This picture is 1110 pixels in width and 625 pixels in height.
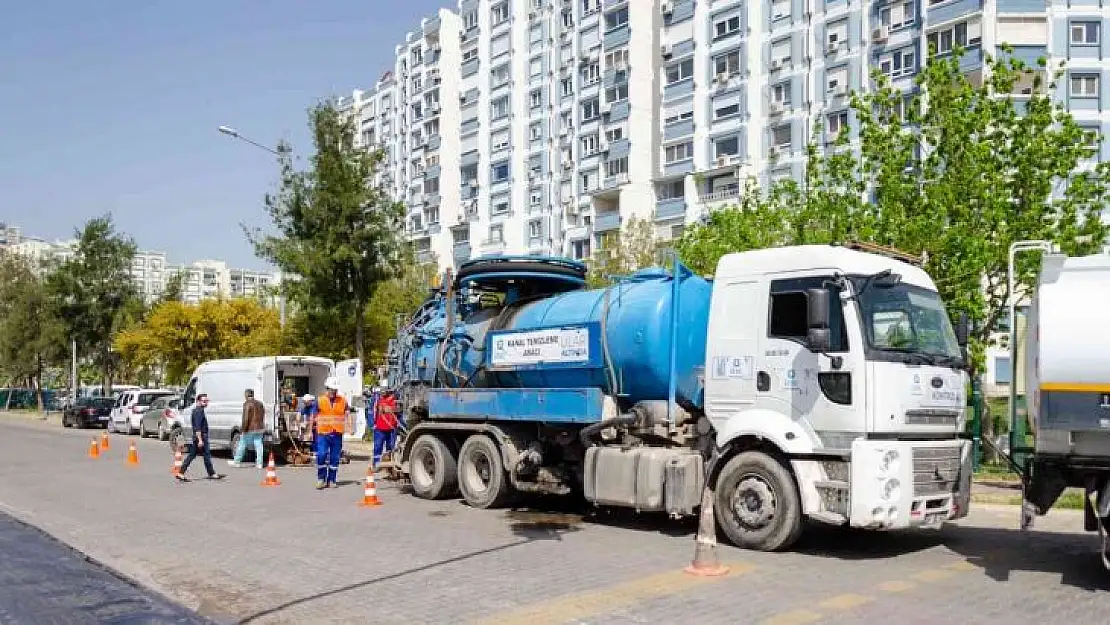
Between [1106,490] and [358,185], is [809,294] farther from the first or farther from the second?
[358,185]

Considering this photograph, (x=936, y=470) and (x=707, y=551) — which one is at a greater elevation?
(x=936, y=470)

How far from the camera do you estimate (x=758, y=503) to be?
381 inches

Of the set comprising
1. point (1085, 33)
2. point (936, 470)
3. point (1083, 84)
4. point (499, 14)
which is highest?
point (499, 14)

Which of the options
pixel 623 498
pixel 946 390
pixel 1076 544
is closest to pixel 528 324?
→ pixel 623 498

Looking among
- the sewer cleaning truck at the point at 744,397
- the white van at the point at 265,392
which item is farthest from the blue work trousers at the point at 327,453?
the white van at the point at 265,392

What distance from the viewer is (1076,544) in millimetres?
10188

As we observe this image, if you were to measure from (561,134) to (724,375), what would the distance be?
54.0 m

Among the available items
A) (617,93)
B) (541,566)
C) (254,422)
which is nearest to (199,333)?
(254,422)

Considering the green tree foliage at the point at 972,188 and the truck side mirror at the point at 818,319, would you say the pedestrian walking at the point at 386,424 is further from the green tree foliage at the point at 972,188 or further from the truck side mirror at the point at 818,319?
the green tree foliage at the point at 972,188

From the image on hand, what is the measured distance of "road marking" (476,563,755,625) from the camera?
23.2ft

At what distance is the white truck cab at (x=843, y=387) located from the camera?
354 inches

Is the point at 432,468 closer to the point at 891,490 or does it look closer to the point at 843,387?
the point at 843,387

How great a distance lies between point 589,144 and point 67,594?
54104 mm

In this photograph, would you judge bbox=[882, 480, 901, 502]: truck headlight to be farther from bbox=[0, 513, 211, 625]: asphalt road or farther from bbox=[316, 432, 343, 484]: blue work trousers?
bbox=[316, 432, 343, 484]: blue work trousers
